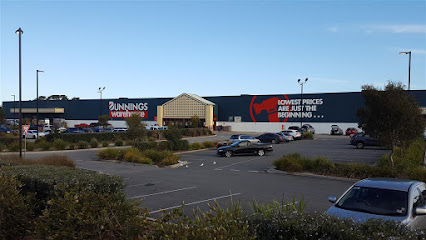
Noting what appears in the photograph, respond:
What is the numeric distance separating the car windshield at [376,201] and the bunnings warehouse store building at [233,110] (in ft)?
171

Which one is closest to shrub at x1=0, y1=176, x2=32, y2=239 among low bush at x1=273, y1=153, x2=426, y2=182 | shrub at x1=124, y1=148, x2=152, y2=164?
low bush at x1=273, y1=153, x2=426, y2=182

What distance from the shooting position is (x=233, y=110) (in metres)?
77.1

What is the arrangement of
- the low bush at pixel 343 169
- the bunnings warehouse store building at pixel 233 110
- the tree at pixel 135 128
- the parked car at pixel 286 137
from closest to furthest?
the low bush at pixel 343 169 < the tree at pixel 135 128 < the parked car at pixel 286 137 < the bunnings warehouse store building at pixel 233 110

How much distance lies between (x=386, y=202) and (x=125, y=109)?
268 feet

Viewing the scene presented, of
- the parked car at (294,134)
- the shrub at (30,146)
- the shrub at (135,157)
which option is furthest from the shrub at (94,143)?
the parked car at (294,134)

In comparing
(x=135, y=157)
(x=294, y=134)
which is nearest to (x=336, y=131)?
(x=294, y=134)

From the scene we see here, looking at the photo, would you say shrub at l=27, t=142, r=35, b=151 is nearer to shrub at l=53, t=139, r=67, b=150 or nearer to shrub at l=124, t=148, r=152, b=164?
shrub at l=53, t=139, r=67, b=150

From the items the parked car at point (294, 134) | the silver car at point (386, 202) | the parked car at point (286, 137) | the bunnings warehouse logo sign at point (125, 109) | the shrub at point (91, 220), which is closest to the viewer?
the shrub at point (91, 220)

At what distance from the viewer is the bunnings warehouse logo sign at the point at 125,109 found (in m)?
84.0

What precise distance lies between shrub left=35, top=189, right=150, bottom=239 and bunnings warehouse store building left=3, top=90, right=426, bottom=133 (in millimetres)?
53898

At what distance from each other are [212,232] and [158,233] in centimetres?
66

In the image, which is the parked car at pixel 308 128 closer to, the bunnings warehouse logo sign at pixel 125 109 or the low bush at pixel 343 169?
the bunnings warehouse logo sign at pixel 125 109

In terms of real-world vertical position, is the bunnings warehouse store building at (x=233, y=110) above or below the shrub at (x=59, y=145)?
above

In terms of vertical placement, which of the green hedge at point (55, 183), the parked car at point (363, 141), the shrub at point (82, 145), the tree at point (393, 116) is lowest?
the shrub at point (82, 145)
